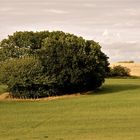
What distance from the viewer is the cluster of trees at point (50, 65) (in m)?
58.2

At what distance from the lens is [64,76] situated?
2320 inches

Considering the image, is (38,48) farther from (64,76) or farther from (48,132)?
(48,132)

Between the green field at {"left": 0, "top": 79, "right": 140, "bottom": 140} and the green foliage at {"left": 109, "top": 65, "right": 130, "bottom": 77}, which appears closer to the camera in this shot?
the green field at {"left": 0, "top": 79, "right": 140, "bottom": 140}

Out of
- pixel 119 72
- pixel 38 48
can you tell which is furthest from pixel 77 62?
pixel 119 72

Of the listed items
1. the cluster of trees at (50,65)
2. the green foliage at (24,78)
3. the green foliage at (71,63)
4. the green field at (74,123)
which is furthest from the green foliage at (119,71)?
the green field at (74,123)

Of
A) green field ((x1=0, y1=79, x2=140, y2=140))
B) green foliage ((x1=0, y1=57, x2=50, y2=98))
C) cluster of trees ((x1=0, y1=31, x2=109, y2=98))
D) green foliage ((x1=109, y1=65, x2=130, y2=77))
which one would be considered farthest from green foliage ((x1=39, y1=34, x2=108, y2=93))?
green foliage ((x1=109, y1=65, x2=130, y2=77))

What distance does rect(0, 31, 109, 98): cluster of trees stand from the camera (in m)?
58.2

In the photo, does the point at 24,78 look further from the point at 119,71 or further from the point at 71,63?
the point at 119,71

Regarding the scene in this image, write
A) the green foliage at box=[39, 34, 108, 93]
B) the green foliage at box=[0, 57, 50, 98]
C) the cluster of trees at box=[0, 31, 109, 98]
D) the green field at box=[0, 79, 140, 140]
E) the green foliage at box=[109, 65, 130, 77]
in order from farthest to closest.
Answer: the green foliage at box=[109, 65, 130, 77] < the green foliage at box=[39, 34, 108, 93] < the cluster of trees at box=[0, 31, 109, 98] < the green foliage at box=[0, 57, 50, 98] < the green field at box=[0, 79, 140, 140]

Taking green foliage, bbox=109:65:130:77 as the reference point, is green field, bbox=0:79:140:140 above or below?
below

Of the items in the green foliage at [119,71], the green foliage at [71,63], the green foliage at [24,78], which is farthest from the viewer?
the green foliage at [119,71]

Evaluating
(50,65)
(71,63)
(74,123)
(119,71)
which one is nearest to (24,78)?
(50,65)

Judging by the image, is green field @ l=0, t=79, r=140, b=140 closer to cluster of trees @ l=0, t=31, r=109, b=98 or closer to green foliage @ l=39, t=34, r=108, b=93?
cluster of trees @ l=0, t=31, r=109, b=98

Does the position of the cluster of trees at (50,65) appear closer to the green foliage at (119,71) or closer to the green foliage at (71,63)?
the green foliage at (71,63)
